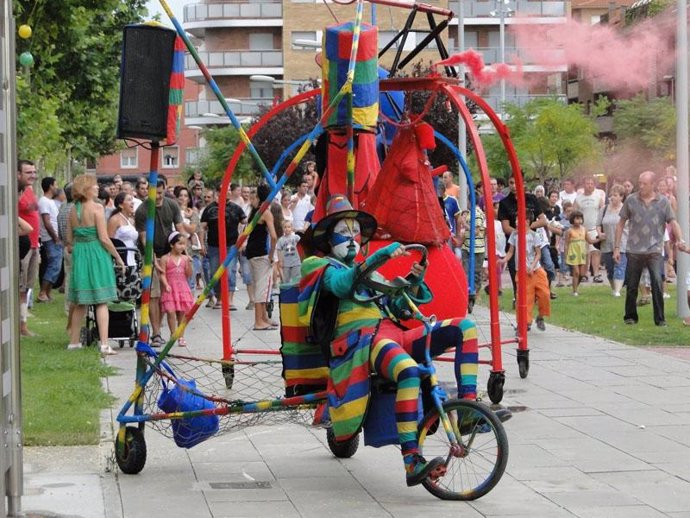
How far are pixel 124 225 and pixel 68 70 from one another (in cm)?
1402

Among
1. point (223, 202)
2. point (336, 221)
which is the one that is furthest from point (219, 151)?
point (336, 221)

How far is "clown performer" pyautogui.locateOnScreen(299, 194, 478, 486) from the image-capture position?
7.70 metres

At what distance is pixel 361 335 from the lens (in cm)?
795

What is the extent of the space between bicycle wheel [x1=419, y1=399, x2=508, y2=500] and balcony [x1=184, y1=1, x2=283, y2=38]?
77227 millimetres

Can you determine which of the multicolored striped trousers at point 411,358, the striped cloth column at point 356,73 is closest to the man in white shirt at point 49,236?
the striped cloth column at point 356,73

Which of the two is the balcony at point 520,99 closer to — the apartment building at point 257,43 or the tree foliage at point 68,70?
the apartment building at point 257,43

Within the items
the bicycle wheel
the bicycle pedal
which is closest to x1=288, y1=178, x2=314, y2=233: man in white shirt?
the bicycle wheel

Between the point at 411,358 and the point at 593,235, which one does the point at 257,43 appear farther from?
the point at 411,358

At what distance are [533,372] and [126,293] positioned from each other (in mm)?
4598

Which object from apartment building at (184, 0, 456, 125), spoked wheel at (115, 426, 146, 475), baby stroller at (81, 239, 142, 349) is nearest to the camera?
spoked wheel at (115, 426, 146, 475)

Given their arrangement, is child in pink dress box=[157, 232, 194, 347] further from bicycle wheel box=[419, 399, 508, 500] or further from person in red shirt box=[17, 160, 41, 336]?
bicycle wheel box=[419, 399, 508, 500]

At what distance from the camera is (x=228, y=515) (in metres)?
7.53

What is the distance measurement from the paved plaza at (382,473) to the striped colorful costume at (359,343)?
0.47 meters

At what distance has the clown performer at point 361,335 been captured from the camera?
7.70 metres
